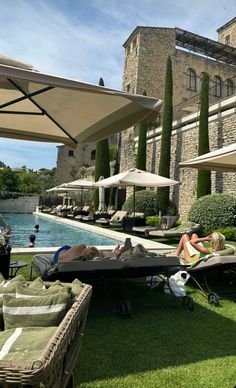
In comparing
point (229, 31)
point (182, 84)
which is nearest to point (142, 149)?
point (182, 84)

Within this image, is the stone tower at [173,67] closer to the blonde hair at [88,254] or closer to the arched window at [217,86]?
the arched window at [217,86]

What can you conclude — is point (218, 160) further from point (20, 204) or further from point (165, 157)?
point (20, 204)

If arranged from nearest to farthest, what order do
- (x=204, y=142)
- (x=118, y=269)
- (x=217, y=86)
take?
1. (x=118, y=269)
2. (x=204, y=142)
3. (x=217, y=86)

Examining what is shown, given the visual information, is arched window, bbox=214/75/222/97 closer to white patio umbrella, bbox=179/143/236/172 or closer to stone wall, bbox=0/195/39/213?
stone wall, bbox=0/195/39/213

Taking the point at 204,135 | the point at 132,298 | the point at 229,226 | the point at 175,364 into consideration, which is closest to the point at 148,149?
the point at 204,135

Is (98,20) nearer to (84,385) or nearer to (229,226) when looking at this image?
(229,226)

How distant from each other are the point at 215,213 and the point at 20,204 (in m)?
22.2

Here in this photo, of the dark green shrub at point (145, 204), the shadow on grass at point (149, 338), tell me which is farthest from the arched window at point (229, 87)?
the shadow on grass at point (149, 338)

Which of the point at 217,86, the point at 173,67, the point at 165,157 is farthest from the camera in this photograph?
the point at 217,86

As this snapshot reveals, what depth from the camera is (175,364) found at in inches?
102

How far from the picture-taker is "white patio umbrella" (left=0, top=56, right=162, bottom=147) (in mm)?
2627

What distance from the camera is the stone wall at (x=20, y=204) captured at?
98.7 feet

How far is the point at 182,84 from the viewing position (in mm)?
28078

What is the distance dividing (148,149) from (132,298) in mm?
18491
